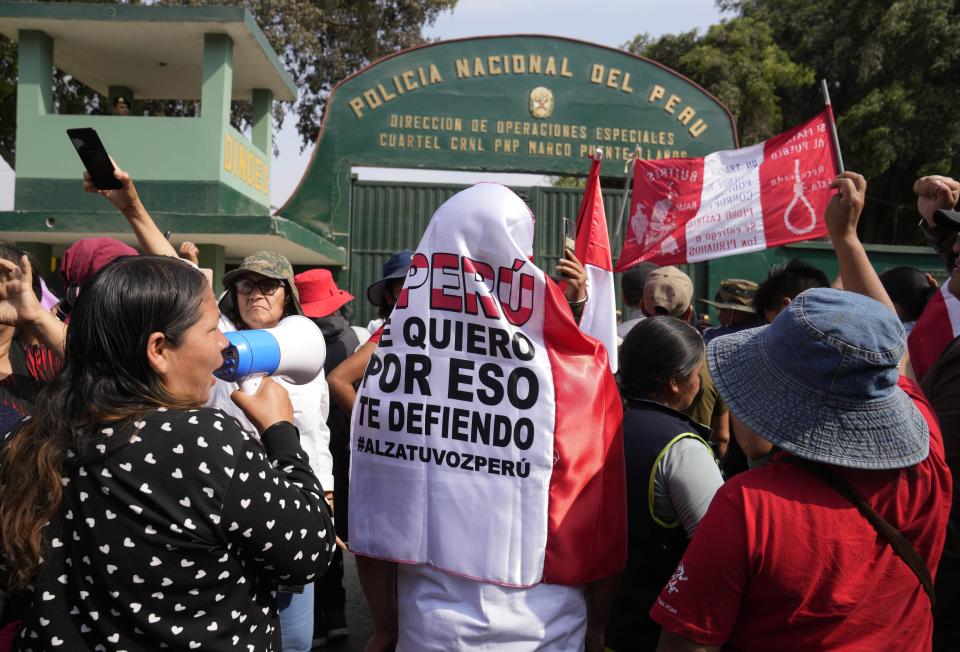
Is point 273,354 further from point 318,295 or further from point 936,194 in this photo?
point 318,295

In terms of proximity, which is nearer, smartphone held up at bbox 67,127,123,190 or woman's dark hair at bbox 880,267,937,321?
smartphone held up at bbox 67,127,123,190

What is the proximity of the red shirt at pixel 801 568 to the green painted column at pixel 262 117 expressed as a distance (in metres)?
11.6

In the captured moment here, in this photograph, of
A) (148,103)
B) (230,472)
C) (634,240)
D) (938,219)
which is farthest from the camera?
(148,103)

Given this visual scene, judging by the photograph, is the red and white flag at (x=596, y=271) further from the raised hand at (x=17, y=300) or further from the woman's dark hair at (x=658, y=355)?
the raised hand at (x=17, y=300)

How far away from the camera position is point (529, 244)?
206 cm

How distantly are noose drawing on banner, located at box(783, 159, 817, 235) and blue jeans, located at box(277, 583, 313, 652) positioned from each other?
4503 millimetres

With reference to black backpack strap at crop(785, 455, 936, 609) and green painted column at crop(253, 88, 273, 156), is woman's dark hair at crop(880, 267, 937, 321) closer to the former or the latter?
black backpack strap at crop(785, 455, 936, 609)

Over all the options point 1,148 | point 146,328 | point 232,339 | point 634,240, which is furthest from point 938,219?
point 1,148

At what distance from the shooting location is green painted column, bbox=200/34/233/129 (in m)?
10.1

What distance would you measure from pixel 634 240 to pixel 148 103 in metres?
15.6

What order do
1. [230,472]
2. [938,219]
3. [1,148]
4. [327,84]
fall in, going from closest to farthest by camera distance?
[230,472] → [938,219] → [1,148] → [327,84]

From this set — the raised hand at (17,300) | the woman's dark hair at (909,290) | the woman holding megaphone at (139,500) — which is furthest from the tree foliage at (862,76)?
the woman holding megaphone at (139,500)

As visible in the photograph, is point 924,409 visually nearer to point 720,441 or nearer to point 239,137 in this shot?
point 720,441

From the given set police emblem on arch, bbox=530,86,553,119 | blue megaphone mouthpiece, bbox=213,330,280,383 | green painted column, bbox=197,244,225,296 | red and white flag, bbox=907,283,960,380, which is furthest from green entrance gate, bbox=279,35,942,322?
blue megaphone mouthpiece, bbox=213,330,280,383
